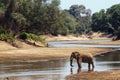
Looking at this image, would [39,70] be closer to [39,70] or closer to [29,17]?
[39,70]

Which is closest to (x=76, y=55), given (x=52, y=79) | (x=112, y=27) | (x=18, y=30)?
(x=52, y=79)

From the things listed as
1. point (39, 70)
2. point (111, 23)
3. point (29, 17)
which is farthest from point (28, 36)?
point (111, 23)

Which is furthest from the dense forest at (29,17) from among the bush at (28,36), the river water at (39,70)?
the river water at (39,70)

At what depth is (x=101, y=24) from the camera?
15175 centimetres

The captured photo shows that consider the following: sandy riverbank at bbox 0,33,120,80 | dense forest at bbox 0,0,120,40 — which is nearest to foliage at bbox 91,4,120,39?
dense forest at bbox 0,0,120,40

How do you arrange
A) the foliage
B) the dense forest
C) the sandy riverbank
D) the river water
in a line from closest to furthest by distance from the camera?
the sandy riverbank < the river water < the dense forest < the foliage

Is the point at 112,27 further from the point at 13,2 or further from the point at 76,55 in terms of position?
the point at 76,55

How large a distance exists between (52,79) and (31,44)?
4605 cm

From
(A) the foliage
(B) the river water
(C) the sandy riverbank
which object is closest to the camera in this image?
(C) the sandy riverbank

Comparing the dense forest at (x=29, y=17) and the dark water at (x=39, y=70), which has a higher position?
the dense forest at (x=29, y=17)

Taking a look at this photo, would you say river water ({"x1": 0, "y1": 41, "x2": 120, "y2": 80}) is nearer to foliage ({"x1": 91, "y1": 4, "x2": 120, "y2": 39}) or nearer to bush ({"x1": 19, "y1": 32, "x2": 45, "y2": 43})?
bush ({"x1": 19, "y1": 32, "x2": 45, "y2": 43})

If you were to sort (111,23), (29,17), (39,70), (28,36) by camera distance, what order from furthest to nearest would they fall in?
1. (111,23)
2. (29,17)
3. (28,36)
4. (39,70)

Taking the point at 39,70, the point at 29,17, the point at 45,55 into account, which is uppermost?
the point at 29,17

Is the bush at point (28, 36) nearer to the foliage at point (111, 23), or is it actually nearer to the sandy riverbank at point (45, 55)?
the sandy riverbank at point (45, 55)
